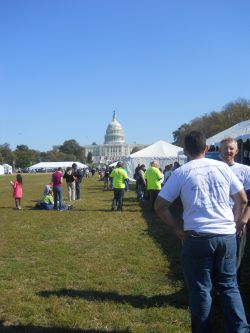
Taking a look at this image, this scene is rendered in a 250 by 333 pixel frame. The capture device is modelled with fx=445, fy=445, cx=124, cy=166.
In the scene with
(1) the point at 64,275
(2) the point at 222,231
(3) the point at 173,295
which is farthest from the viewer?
(1) the point at 64,275

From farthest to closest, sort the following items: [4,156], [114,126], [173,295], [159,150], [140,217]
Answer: [114,126] < [4,156] < [159,150] < [140,217] < [173,295]

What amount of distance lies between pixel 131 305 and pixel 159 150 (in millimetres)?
28916

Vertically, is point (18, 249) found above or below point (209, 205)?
below

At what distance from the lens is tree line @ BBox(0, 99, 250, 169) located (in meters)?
64.7

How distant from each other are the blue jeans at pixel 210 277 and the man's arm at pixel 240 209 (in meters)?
0.41

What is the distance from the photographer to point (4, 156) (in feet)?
469

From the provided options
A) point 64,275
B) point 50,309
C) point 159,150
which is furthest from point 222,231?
point 159,150

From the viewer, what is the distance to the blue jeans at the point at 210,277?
12.1ft

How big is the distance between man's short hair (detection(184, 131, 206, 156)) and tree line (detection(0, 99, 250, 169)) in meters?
42.8

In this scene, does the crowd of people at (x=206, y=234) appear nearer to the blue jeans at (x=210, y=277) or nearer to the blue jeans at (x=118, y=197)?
the blue jeans at (x=210, y=277)

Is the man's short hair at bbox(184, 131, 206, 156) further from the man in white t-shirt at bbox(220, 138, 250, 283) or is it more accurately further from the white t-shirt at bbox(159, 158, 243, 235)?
the man in white t-shirt at bbox(220, 138, 250, 283)

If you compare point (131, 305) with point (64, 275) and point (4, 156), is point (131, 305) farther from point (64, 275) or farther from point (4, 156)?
point (4, 156)

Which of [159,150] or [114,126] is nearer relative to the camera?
[159,150]

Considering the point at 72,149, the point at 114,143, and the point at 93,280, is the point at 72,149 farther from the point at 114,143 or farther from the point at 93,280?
the point at 93,280
